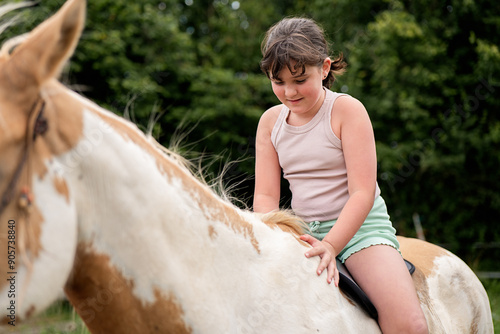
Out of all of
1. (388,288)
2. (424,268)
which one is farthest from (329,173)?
(424,268)

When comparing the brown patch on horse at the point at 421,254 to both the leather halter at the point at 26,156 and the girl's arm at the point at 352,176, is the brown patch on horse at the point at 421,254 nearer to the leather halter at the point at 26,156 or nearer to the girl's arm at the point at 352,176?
the girl's arm at the point at 352,176

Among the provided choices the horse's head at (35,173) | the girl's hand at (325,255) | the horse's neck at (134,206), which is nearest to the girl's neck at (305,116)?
the girl's hand at (325,255)

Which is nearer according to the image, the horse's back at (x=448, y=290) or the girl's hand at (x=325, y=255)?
the girl's hand at (x=325, y=255)

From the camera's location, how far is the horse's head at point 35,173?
1151 mm

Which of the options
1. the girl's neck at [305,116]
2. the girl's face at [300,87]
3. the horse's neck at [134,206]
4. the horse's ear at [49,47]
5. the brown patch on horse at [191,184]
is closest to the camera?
the horse's ear at [49,47]

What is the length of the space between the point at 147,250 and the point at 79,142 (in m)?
0.34

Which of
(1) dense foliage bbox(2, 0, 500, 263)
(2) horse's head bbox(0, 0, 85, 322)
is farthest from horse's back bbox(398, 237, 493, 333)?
(1) dense foliage bbox(2, 0, 500, 263)

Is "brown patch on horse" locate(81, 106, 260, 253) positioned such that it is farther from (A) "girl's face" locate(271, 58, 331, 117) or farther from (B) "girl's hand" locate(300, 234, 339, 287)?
(A) "girl's face" locate(271, 58, 331, 117)

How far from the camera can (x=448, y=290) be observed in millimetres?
2658

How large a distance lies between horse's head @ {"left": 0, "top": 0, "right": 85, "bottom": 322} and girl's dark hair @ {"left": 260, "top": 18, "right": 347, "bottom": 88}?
972 millimetres

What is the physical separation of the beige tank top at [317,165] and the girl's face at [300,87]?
0.27 ft

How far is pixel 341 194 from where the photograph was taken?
6.86ft

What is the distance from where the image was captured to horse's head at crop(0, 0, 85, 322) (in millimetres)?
1151

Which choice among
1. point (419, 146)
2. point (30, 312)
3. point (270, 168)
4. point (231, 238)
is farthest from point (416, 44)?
point (30, 312)
